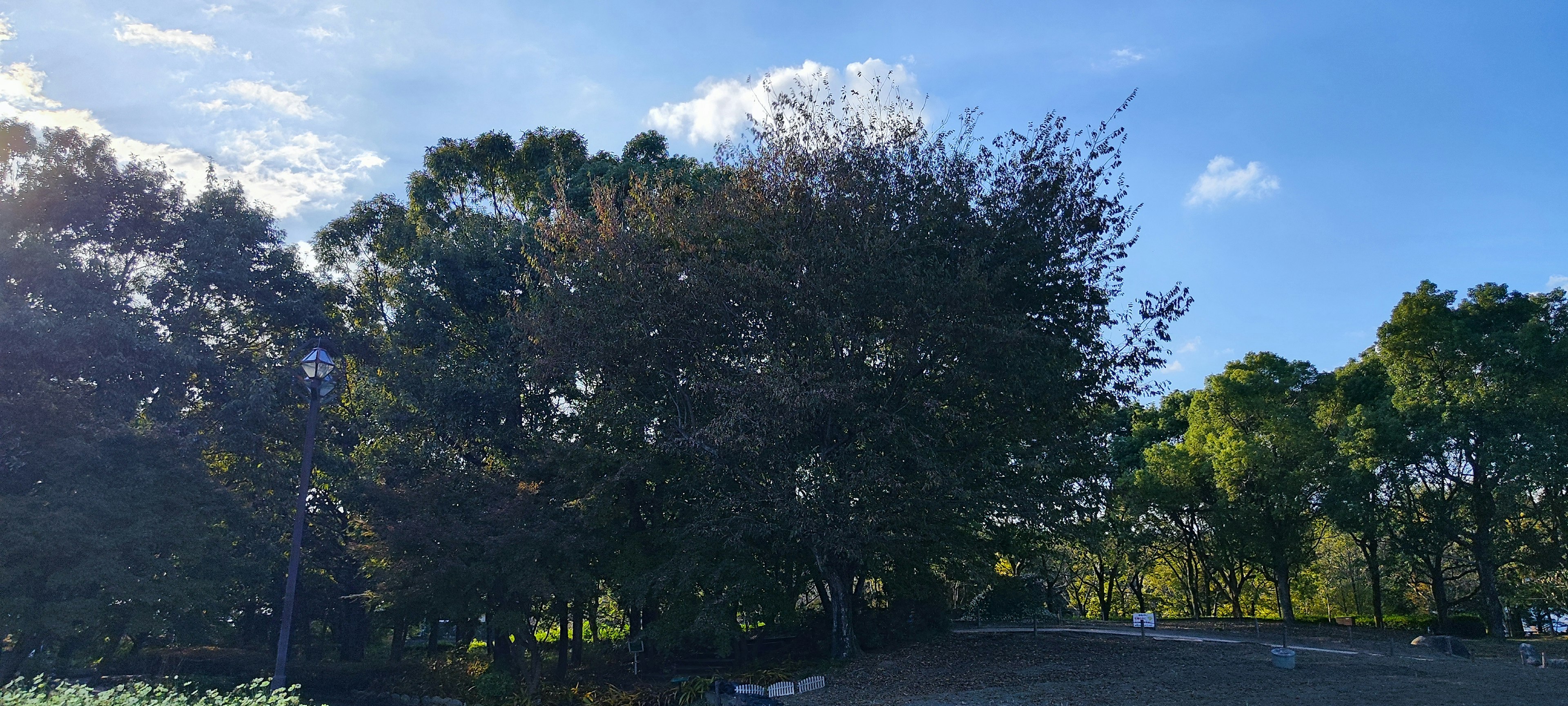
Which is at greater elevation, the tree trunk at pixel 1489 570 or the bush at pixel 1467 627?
the tree trunk at pixel 1489 570

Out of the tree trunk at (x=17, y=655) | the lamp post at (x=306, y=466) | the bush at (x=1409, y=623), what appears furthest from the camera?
the bush at (x=1409, y=623)

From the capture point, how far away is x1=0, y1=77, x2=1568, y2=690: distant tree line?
55.7 ft

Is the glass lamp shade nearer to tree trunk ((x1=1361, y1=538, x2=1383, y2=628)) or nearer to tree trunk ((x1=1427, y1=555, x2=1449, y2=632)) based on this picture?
tree trunk ((x1=1427, y1=555, x2=1449, y2=632))

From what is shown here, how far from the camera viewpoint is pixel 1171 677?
1527 centimetres

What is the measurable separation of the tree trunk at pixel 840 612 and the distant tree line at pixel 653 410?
0.30 feet

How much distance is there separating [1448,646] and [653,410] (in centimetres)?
1725

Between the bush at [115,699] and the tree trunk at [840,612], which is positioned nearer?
the bush at [115,699]

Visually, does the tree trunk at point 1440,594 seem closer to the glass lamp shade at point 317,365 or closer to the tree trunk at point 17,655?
the glass lamp shade at point 317,365

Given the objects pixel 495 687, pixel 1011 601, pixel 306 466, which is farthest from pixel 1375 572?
pixel 306 466

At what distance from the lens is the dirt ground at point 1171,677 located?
1315cm

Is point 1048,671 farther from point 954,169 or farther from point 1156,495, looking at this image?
point 1156,495

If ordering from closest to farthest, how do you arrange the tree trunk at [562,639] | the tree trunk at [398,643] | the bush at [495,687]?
the bush at [495,687] → the tree trunk at [562,639] → the tree trunk at [398,643]

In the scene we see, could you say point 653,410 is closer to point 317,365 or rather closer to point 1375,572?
point 317,365

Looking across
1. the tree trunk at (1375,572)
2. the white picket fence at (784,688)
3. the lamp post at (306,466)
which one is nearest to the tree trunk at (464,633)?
the white picket fence at (784,688)
